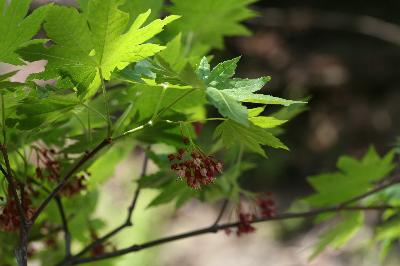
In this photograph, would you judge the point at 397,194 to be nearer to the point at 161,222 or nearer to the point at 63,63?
the point at 63,63

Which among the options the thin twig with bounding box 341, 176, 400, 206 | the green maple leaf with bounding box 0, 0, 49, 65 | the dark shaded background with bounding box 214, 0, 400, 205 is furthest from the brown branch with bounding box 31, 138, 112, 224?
the dark shaded background with bounding box 214, 0, 400, 205

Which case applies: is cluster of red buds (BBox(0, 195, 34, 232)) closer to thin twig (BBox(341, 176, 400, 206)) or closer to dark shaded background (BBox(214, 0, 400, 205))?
thin twig (BBox(341, 176, 400, 206))

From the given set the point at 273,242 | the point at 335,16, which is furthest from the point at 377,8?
the point at 273,242

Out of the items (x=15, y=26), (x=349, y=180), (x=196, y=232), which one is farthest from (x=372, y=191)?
(x=15, y=26)

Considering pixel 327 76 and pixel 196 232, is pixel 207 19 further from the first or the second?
pixel 327 76

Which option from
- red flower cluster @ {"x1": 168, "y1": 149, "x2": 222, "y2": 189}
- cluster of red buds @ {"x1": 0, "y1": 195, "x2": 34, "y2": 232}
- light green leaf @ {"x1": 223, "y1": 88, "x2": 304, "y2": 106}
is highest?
light green leaf @ {"x1": 223, "y1": 88, "x2": 304, "y2": 106}
